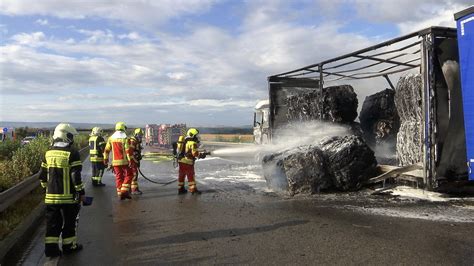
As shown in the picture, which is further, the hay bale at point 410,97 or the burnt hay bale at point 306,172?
the burnt hay bale at point 306,172

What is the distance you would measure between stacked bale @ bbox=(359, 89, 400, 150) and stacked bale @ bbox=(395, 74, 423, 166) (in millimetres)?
2484

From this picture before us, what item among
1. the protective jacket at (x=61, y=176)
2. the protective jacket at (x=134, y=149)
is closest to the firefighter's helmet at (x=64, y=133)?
the protective jacket at (x=61, y=176)

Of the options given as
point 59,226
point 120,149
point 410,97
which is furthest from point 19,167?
point 410,97

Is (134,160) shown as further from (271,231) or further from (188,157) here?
(271,231)

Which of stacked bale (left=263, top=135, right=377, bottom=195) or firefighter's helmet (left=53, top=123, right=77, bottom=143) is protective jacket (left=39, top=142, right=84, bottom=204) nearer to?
firefighter's helmet (left=53, top=123, right=77, bottom=143)

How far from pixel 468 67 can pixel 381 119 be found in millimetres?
5063

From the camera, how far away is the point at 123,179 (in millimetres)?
9359

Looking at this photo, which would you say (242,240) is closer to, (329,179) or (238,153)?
(329,179)

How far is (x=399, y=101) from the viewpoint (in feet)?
29.9

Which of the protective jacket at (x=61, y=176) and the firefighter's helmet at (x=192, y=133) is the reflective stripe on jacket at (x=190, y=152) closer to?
the firefighter's helmet at (x=192, y=133)

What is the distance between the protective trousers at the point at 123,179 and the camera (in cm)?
912

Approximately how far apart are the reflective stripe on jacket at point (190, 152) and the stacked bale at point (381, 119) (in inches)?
216

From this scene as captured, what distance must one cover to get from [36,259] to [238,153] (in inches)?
764

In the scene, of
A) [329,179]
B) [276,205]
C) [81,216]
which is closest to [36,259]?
[81,216]
